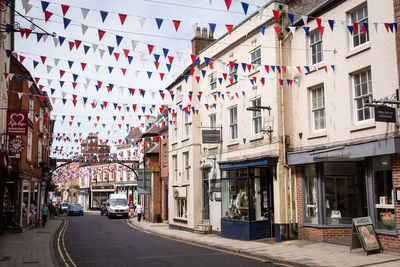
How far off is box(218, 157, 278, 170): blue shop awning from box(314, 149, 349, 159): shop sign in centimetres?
206

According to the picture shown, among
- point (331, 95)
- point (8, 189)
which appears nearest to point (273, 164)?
point (331, 95)

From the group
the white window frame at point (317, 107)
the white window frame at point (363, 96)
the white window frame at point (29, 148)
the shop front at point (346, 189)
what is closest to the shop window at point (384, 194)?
the shop front at point (346, 189)

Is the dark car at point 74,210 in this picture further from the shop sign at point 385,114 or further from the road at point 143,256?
the shop sign at point 385,114

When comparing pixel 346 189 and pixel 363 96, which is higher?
pixel 363 96

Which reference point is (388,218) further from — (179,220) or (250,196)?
(179,220)

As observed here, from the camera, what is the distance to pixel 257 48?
1823 cm

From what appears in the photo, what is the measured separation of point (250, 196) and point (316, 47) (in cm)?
694

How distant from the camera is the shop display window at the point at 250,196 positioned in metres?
17.7

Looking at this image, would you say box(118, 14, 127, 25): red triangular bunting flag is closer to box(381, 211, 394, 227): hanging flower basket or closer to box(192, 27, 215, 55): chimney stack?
box(381, 211, 394, 227): hanging flower basket

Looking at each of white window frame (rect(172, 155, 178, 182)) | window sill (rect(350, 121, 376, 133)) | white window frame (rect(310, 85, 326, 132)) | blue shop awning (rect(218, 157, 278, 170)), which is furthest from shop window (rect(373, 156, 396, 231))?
white window frame (rect(172, 155, 178, 182))

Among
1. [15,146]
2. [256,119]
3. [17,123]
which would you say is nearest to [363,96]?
[256,119]

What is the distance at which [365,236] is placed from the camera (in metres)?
11.9

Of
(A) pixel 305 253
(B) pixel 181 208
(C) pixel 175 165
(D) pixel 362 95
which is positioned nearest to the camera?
(A) pixel 305 253

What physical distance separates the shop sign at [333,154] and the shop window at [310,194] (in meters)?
1.12
